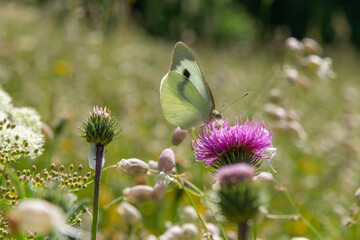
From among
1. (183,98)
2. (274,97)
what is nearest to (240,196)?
(183,98)

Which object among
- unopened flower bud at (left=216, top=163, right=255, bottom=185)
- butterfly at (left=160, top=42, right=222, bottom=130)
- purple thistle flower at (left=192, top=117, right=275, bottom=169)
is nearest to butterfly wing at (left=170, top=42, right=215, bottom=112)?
butterfly at (left=160, top=42, right=222, bottom=130)

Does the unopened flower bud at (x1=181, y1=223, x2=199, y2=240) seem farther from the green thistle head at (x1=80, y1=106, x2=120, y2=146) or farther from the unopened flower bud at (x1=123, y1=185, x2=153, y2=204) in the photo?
the green thistle head at (x1=80, y1=106, x2=120, y2=146)

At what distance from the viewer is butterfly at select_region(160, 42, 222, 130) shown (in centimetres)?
225

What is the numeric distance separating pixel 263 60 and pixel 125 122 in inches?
268

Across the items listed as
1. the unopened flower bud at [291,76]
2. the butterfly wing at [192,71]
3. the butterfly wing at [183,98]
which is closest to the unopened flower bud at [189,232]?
the butterfly wing at [183,98]

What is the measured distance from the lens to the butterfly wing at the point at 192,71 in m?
2.25

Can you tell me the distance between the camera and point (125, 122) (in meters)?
4.27

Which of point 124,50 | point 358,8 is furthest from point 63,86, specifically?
point 358,8

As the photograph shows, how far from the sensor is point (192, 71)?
230cm

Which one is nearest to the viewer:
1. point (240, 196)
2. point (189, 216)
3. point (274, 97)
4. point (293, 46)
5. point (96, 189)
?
point (240, 196)

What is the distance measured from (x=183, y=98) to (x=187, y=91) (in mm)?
46

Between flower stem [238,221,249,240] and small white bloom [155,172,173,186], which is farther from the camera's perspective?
small white bloom [155,172,173,186]

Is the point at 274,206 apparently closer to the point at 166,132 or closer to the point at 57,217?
the point at 166,132

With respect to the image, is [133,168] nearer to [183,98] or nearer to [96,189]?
[96,189]
